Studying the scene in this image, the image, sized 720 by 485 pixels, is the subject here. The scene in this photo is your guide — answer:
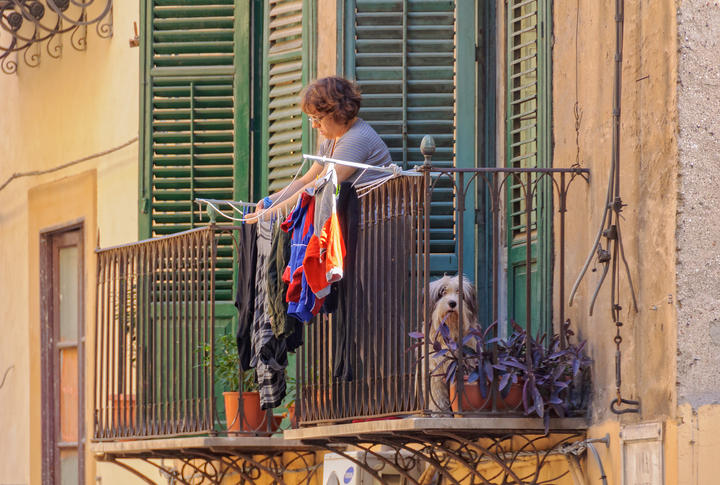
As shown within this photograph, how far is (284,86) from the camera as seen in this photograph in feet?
32.4

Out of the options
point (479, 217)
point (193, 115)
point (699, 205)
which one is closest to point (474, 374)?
point (699, 205)

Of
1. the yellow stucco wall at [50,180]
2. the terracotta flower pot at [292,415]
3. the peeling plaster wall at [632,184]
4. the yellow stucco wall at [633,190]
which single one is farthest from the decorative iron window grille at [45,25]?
the peeling plaster wall at [632,184]

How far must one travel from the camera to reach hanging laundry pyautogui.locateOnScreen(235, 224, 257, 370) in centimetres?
849

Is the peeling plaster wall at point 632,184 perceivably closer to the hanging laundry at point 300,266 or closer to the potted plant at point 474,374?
the potted plant at point 474,374

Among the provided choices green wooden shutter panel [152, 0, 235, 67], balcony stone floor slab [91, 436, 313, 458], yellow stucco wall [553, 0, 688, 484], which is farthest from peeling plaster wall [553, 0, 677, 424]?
green wooden shutter panel [152, 0, 235, 67]

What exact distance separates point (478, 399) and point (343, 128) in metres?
1.72

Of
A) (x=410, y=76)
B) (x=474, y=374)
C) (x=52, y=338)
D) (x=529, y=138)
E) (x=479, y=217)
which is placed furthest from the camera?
(x=52, y=338)

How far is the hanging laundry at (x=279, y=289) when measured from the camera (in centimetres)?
799

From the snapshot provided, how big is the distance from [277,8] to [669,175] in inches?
150

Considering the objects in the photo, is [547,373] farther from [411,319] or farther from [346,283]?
[346,283]

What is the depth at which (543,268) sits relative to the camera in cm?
780

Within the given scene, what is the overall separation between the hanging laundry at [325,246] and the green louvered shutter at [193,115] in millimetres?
2715

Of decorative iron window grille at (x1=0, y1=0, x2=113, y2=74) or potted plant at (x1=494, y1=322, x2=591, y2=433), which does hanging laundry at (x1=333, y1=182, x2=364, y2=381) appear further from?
decorative iron window grille at (x1=0, y1=0, x2=113, y2=74)

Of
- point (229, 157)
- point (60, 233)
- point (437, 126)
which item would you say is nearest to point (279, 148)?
point (229, 157)
